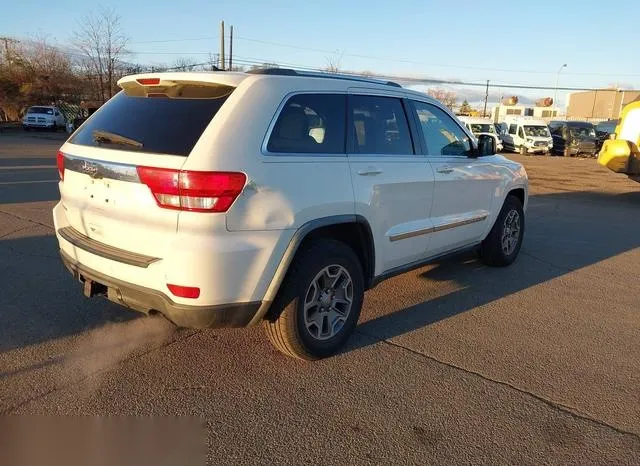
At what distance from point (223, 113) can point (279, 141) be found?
374 mm

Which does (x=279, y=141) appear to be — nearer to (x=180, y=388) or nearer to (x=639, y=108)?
(x=180, y=388)

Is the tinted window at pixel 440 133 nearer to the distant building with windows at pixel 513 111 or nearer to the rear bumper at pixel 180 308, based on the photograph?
the rear bumper at pixel 180 308

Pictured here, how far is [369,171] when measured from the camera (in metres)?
3.71

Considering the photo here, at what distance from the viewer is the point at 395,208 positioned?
3986mm

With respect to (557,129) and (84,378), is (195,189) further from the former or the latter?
(557,129)

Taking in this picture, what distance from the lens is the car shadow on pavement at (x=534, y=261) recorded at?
14.5 ft

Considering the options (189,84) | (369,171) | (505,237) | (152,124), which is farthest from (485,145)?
(152,124)

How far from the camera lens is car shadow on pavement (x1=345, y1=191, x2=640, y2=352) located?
4405 millimetres

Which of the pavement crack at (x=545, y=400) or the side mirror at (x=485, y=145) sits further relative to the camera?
the side mirror at (x=485, y=145)

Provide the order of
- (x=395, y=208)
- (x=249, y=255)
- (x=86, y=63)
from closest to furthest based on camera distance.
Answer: (x=249, y=255)
(x=395, y=208)
(x=86, y=63)

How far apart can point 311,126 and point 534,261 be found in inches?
163

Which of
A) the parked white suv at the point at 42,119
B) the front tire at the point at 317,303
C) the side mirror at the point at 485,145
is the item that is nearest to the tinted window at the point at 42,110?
the parked white suv at the point at 42,119

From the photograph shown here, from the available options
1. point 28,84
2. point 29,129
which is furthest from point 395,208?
point 28,84

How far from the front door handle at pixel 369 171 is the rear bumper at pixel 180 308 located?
1214 mm
